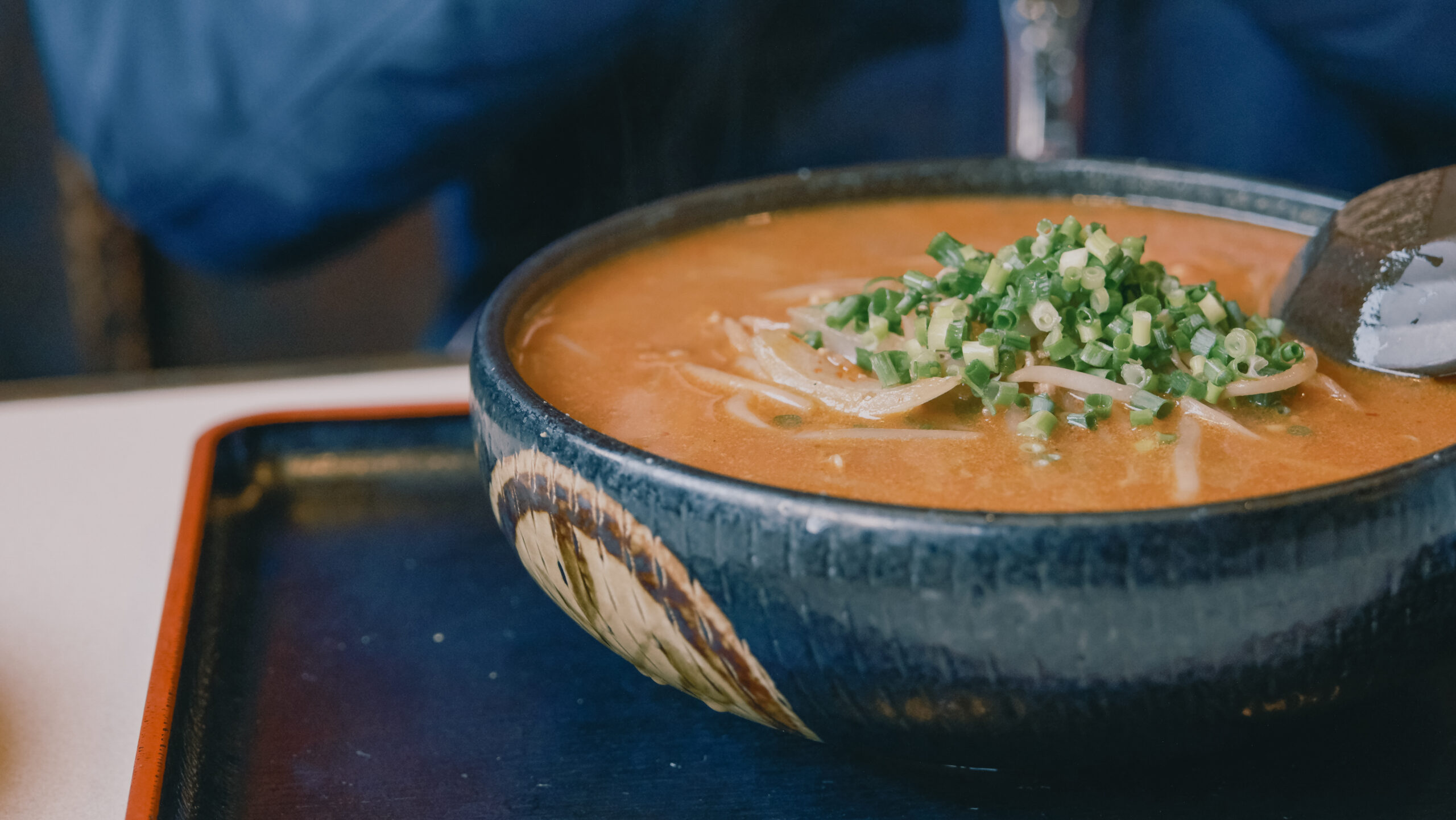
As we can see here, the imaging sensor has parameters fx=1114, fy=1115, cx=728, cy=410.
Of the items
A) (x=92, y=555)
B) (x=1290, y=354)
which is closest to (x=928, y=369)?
(x=1290, y=354)

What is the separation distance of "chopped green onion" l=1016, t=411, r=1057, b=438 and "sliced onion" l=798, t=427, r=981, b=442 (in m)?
0.04

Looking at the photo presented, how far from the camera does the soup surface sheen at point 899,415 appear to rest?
94 centimetres

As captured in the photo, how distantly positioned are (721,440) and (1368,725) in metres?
0.65

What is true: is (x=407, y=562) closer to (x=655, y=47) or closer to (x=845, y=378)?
(x=845, y=378)

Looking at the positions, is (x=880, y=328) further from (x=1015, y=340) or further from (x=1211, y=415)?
(x=1211, y=415)

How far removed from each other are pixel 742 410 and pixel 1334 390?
1.94 feet

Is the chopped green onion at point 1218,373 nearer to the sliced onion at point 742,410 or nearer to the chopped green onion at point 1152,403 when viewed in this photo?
the chopped green onion at point 1152,403

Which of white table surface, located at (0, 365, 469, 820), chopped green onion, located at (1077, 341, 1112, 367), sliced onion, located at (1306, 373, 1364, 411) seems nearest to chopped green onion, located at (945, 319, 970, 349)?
chopped green onion, located at (1077, 341, 1112, 367)

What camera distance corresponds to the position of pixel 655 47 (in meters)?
2.99

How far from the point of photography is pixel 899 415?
1059 mm

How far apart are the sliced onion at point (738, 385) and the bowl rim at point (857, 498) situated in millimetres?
201

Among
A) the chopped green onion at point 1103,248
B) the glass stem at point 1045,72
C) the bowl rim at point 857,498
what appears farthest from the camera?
the glass stem at point 1045,72

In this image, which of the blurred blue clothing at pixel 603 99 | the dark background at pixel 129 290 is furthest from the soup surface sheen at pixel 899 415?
the dark background at pixel 129 290

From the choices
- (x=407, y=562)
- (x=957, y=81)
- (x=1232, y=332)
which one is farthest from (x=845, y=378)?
(x=957, y=81)
